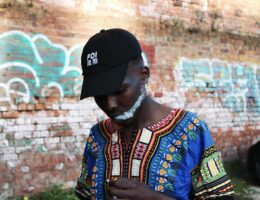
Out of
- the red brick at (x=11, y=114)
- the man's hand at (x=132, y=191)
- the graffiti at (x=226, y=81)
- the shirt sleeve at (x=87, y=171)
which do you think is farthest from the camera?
the graffiti at (x=226, y=81)

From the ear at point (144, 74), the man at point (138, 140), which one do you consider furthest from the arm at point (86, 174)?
the ear at point (144, 74)

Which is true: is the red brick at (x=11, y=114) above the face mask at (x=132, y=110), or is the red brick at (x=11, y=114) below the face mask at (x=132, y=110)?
below

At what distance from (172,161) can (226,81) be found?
646cm

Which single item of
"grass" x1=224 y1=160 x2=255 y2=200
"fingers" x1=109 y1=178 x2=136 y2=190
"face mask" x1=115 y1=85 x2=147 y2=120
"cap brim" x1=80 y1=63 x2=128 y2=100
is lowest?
"grass" x1=224 y1=160 x2=255 y2=200

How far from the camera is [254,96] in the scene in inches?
329

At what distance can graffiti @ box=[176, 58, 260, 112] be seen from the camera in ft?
23.4

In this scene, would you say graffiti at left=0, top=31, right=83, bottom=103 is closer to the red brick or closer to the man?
the red brick

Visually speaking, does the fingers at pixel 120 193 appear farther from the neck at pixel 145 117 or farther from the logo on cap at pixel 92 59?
the logo on cap at pixel 92 59

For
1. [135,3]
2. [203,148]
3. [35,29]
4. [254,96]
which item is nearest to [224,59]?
[254,96]

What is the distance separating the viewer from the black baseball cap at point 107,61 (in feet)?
4.95

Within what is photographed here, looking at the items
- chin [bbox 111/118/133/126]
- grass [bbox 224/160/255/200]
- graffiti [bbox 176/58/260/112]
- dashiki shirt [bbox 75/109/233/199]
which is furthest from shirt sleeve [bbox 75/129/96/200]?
graffiti [bbox 176/58/260/112]

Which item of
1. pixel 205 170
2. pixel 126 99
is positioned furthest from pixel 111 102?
pixel 205 170

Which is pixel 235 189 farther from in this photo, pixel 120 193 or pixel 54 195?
pixel 120 193

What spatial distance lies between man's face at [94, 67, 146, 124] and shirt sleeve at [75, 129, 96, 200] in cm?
30
